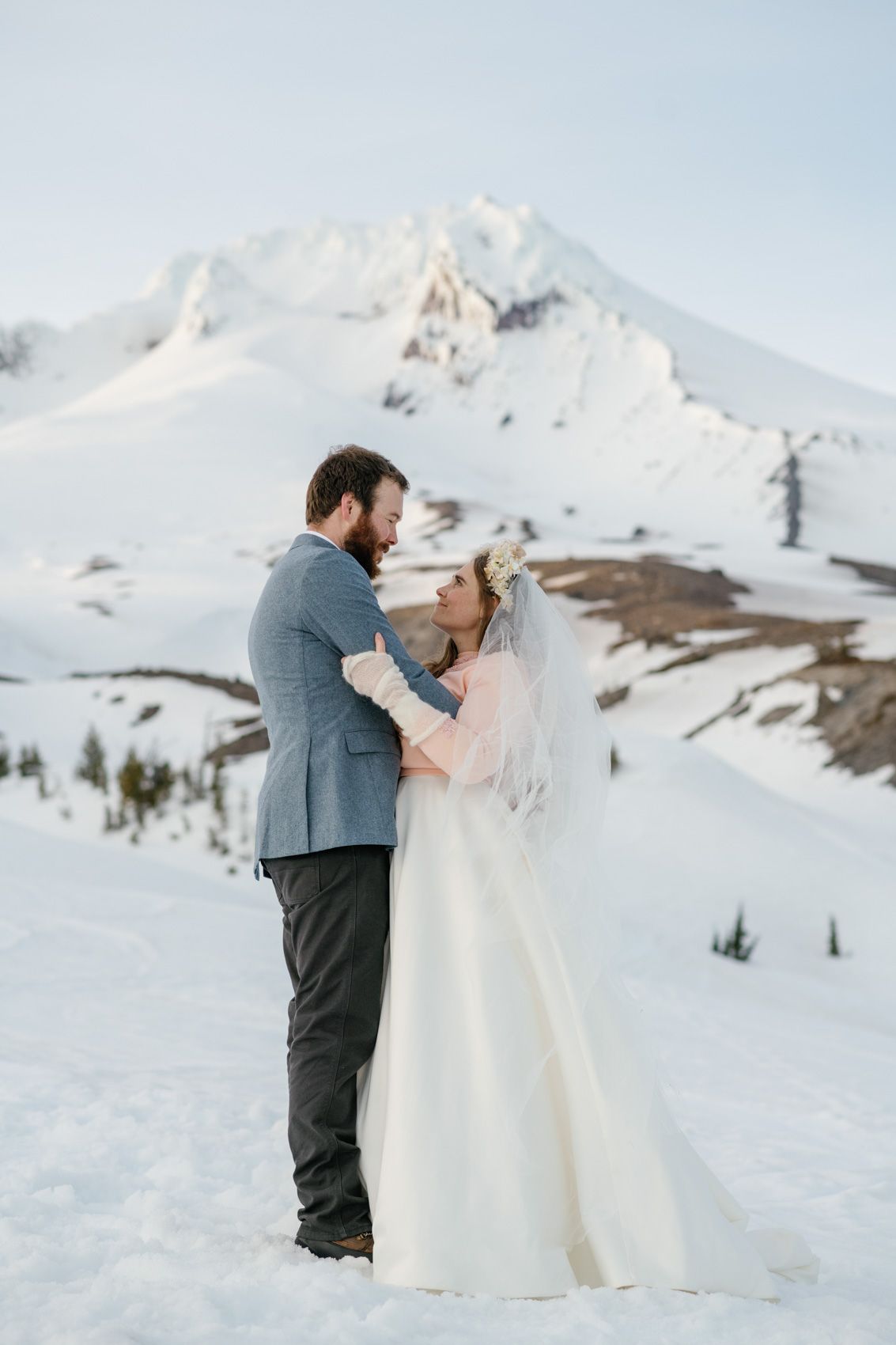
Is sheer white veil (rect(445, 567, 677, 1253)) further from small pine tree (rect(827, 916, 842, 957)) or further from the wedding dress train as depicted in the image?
small pine tree (rect(827, 916, 842, 957))

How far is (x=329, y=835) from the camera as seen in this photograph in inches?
101

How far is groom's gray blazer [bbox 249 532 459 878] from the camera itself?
261 cm

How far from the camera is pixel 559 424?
229 feet

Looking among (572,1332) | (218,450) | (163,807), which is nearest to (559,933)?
(572,1332)

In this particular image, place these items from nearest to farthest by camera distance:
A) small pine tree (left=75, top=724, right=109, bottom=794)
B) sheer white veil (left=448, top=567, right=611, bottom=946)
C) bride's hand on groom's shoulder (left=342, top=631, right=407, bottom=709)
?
bride's hand on groom's shoulder (left=342, top=631, right=407, bottom=709) → sheer white veil (left=448, top=567, right=611, bottom=946) → small pine tree (left=75, top=724, right=109, bottom=794)

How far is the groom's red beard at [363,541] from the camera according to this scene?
279 cm

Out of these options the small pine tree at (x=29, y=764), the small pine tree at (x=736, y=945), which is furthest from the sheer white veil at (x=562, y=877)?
the small pine tree at (x=29, y=764)

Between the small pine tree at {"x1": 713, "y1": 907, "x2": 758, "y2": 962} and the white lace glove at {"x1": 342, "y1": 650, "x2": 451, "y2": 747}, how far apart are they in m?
5.05

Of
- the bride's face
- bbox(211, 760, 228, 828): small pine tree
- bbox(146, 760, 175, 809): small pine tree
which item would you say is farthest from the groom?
bbox(146, 760, 175, 809): small pine tree

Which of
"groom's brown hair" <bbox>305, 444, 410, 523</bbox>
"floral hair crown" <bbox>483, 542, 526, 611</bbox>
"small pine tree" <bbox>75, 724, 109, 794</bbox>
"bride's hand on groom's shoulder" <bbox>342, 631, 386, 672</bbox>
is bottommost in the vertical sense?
"small pine tree" <bbox>75, 724, 109, 794</bbox>

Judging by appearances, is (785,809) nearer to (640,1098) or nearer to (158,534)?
(640,1098)

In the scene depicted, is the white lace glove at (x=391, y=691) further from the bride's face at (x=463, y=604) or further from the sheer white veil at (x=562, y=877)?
the bride's face at (x=463, y=604)

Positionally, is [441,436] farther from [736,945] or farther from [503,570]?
[503,570]

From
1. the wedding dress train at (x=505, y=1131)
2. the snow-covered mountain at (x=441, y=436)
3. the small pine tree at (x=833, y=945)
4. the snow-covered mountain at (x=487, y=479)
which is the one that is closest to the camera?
the wedding dress train at (x=505, y=1131)
